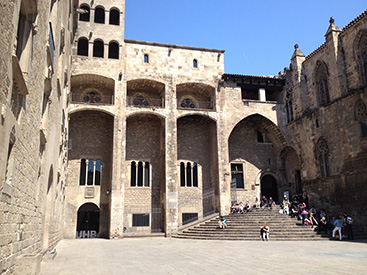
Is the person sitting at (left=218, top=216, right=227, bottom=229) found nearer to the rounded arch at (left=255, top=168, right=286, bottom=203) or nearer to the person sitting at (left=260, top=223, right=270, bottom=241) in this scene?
the person sitting at (left=260, top=223, right=270, bottom=241)

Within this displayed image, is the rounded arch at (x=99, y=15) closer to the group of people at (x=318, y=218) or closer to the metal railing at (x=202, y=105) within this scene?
the metal railing at (x=202, y=105)

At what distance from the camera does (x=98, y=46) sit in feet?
84.8

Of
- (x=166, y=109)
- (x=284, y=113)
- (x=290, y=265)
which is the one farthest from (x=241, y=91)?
(x=290, y=265)

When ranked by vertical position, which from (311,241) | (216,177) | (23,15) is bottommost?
(311,241)

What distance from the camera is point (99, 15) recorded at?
2592cm

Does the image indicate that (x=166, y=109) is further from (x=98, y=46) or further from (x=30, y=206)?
(x=30, y=206)

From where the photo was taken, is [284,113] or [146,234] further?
[284,113]

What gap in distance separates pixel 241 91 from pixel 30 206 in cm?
2323

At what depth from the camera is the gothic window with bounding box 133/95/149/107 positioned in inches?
1039

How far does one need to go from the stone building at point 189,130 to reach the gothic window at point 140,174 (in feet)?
0.25

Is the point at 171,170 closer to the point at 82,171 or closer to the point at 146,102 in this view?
the point at 146,102

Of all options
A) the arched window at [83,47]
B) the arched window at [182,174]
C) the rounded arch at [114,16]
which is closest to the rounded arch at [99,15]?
the rounded arch at [114,16]

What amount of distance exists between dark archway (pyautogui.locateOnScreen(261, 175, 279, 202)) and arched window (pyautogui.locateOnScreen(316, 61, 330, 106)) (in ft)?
25.5

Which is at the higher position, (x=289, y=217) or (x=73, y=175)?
(x=73, y=175)
